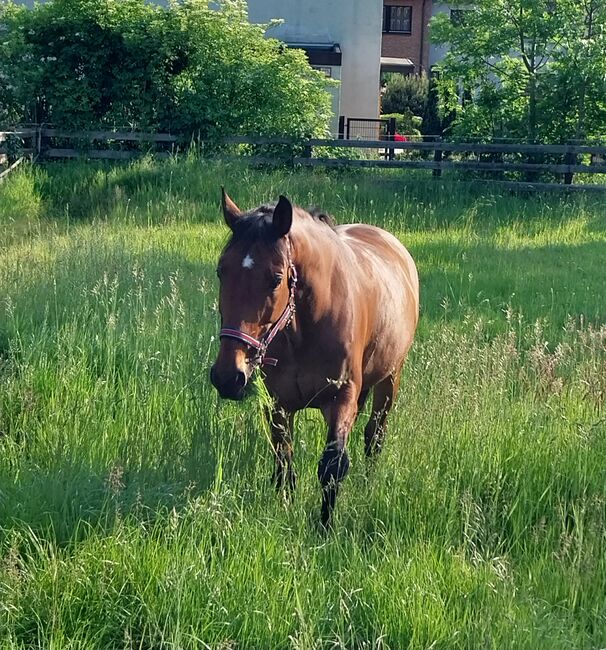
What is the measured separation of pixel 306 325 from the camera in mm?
4465

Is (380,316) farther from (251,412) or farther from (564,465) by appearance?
(564,465)

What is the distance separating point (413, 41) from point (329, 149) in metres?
29.8

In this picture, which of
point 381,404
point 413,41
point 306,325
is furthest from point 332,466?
point 413,41

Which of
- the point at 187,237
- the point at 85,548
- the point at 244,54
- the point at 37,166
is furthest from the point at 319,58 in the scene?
the point at 85,548

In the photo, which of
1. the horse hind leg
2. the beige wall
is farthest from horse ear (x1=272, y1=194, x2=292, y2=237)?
the beige wall

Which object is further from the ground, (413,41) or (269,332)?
(413,41)

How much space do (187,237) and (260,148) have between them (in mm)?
6339

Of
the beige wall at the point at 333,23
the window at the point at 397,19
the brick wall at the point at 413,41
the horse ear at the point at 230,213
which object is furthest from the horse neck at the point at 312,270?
the window at the point at 397,19

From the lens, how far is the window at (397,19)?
1761 inches

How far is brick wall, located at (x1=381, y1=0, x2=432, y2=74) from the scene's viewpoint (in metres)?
44.3

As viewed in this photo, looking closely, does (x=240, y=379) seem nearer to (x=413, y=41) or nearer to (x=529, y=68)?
(x=529, y=68)

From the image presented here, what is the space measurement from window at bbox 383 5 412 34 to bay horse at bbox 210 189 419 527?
4191 cm

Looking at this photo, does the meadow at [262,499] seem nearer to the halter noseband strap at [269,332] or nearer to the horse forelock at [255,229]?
the halter noseband strap at [269,332]

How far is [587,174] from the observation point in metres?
18.0
